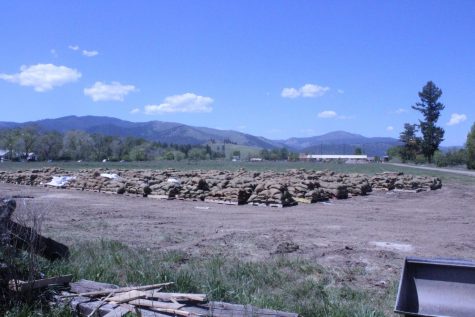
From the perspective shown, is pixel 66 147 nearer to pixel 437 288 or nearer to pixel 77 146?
pixel 77 146

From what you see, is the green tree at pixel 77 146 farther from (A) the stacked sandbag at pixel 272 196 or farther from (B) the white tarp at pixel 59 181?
(A) the stacked sandbag at pixel 272 196

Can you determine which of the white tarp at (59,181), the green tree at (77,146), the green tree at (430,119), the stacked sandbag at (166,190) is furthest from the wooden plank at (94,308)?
the green tree at (77,146)

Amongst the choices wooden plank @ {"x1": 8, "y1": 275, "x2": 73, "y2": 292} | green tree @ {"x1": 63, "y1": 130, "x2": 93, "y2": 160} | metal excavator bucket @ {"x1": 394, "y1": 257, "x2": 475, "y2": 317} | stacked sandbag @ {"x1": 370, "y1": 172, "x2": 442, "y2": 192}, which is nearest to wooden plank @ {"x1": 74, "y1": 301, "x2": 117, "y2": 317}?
wooden plank @ {"x1": 8, "y1": 275, "x2": 73, "y2": 292}

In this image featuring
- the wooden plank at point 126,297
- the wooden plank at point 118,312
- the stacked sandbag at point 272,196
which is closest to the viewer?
the wooden plank at point 118,312

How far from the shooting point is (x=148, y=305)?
6.05m

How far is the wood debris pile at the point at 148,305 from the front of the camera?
5865 millimetres

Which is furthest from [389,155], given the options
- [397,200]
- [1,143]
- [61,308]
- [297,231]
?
[61,308]

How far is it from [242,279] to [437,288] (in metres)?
3.54

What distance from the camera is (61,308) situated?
6367 mm

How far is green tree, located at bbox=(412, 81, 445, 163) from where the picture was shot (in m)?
105

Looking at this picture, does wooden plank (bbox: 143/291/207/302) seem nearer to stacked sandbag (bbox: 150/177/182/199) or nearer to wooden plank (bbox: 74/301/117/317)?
wooden plank (bbox: 74/301/117/317)

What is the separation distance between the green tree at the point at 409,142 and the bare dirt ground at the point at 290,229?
91728 millimetres

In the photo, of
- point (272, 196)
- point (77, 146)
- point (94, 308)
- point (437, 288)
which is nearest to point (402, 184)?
point (272, 196)

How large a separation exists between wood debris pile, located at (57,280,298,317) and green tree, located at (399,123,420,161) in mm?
110433
